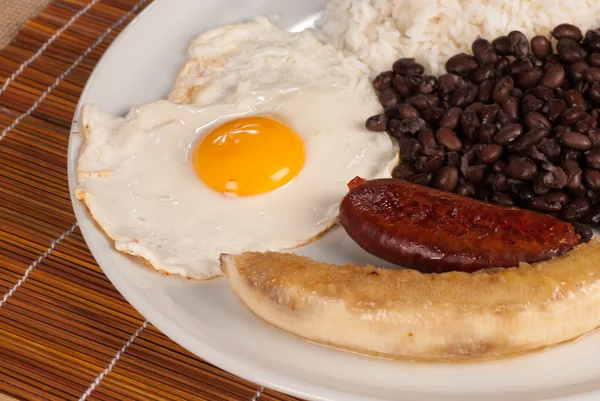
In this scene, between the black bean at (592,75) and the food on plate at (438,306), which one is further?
the black bean at (592,75)

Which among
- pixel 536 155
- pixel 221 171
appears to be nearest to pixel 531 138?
pixel 536 155

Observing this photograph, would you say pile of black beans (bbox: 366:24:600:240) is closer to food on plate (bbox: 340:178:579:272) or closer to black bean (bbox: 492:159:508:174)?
black bean (bbox: 492:159:508:174)

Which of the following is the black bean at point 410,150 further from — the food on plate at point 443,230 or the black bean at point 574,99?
the black bean at point 574,99

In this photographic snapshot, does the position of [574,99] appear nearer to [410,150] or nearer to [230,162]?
[410,150]

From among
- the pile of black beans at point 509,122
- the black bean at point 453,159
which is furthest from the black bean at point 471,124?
the black bean at point 453,159

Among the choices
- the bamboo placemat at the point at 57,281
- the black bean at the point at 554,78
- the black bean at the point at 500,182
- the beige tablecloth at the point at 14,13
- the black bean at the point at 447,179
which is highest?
the black bean at the point at 554,78

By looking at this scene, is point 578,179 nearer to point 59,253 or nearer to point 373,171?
point 373,171

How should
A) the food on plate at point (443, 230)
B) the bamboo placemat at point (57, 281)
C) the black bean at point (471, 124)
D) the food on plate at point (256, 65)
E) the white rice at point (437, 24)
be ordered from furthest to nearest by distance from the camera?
the white rice at point (437, 24)
the food on plate at point (256, 65)
the black bean at point (471, 124)
the bamboo placemat at point (57, 281)
the food on plate at point (443, 230)
